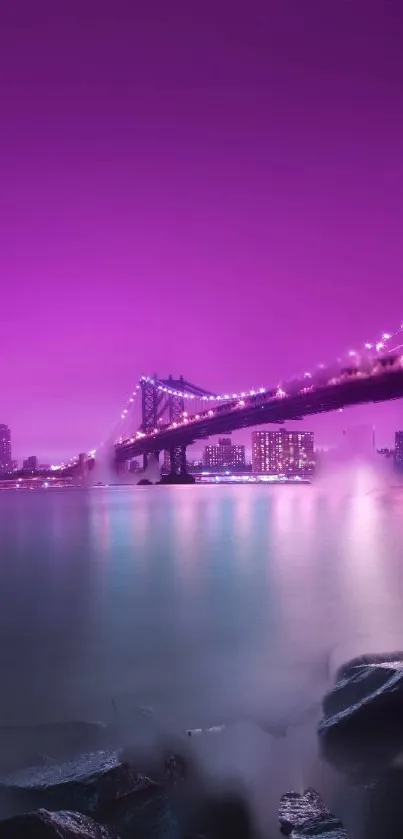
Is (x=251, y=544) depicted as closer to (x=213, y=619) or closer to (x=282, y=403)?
(x=213, y=619)

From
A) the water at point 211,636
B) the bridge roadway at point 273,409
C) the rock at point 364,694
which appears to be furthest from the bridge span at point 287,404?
the rock at point 364,694

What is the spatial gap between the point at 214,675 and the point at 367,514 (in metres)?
22.8

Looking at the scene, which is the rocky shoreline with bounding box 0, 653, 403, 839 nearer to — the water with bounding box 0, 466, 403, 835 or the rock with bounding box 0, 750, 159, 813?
the rock with bounding box 0, 750, 159, 813

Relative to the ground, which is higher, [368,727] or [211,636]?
[368,727]

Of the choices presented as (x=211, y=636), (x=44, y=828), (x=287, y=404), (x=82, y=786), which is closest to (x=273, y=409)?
(x=287, y=404)

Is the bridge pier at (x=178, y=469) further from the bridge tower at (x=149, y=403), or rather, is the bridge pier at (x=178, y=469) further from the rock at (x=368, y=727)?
the rock at (x=368, y=727)

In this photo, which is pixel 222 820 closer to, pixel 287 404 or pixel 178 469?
pixel 287 404

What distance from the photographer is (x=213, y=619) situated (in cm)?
855

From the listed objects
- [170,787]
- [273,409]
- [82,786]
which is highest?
[273,409]

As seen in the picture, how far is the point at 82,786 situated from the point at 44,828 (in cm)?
59

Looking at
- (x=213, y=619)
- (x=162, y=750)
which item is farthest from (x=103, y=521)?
(x=162, y=750)

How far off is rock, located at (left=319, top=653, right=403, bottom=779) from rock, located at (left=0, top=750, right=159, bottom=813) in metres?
1.28

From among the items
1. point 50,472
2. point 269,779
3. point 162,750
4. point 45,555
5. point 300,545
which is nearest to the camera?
point 269,779

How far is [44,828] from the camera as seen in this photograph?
2.74 m
